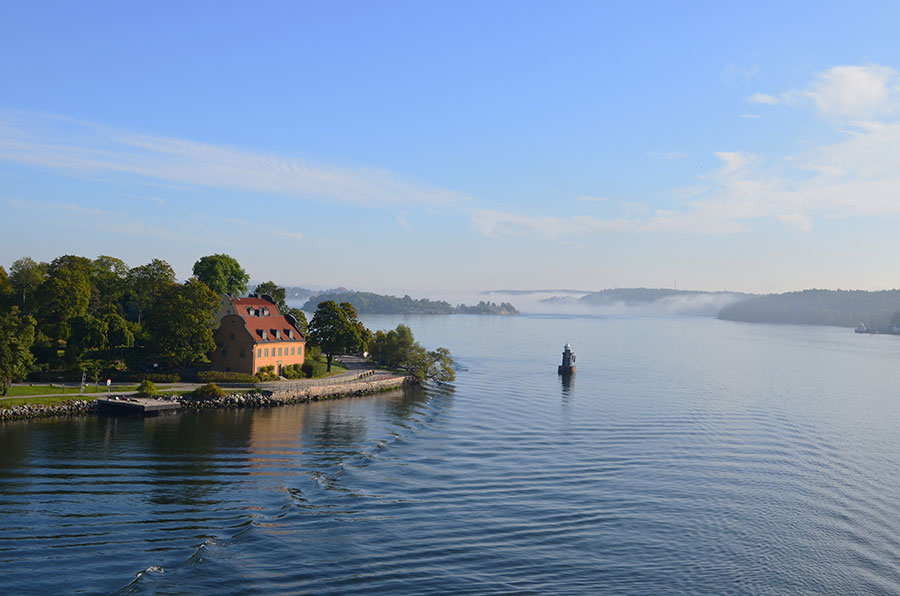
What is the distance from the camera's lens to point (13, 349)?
2457 inches

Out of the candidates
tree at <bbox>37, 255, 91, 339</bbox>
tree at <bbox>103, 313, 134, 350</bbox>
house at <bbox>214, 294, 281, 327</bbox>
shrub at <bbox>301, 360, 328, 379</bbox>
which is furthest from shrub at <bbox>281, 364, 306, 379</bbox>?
tree at <bbox>37, 255, 91, 339</bbox>

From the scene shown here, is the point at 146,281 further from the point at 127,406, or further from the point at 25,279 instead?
the point at 127,406

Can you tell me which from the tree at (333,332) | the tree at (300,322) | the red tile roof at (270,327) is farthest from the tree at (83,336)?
the tree at (333,332)

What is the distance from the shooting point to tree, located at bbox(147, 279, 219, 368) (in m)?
77.1

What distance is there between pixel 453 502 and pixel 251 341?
1952 inches

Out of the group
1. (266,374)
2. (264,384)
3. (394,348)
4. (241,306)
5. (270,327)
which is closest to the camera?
(264,384)

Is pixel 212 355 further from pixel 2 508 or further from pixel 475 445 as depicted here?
pixel 2 508

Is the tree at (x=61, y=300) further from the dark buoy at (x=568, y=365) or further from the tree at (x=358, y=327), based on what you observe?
the dark buoy at (x=568, y=365)

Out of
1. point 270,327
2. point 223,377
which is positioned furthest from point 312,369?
point 223,377

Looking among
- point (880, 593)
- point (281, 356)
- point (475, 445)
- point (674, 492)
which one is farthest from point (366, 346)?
point (880, 593)

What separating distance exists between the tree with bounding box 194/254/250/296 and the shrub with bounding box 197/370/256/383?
67.9 ft

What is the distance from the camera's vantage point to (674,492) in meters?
43.5

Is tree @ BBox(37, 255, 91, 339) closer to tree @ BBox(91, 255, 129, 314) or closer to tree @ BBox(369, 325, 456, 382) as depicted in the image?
tree @ BBox(91, 255, 129, 314)

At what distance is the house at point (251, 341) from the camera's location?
8219cm
